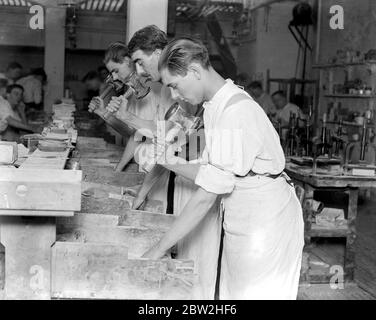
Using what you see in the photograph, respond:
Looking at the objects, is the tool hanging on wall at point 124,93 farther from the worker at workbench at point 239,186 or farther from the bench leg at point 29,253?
the bench leg at point 29,253

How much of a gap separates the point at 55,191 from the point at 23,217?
14 centimetres

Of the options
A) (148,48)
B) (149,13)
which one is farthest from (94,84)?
(148,48)

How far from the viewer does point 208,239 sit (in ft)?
7.89

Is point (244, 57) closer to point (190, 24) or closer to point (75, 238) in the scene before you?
point (190, 24)

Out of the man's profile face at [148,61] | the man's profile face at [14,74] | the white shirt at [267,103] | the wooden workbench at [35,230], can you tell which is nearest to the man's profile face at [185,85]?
the wooden workbench at [35,230]

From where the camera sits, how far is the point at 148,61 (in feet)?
8.02

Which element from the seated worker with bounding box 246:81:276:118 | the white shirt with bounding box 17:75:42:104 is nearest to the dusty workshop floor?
the seated worker with bounding box 246:81:276:118

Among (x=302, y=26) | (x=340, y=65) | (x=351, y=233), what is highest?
(x=302, y=26)

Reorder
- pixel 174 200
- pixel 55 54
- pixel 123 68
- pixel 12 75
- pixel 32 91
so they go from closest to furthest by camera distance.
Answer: pixel 174 200, pixel 123 68, pixel 12 75, pixel 32 91, pixel 55 54

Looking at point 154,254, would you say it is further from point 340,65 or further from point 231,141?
point 340,65

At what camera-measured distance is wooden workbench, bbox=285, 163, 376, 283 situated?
12.3 feet

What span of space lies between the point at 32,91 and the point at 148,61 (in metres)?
5.28

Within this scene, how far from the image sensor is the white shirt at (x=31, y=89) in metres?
7.30

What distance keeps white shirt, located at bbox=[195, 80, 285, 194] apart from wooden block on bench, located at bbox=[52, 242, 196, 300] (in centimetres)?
30
